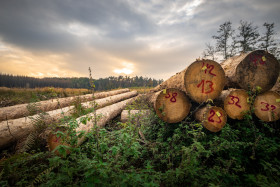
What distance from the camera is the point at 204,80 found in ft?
8.32

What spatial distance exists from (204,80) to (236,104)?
2.83 ft

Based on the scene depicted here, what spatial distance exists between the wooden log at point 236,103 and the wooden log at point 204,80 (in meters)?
0.27

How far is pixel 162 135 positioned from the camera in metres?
2.80

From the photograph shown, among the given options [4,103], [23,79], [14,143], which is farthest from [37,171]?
[23,79]

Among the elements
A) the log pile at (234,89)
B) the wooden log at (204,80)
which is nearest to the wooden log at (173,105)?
the log pile at (234,89)

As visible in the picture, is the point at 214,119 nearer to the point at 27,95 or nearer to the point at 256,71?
the point at 256,71

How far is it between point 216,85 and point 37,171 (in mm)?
3480

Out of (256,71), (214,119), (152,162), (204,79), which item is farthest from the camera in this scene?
(256,71)

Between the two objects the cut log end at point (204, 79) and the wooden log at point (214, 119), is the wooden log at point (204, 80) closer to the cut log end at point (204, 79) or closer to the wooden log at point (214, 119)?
the cut log end at point (204, 79)

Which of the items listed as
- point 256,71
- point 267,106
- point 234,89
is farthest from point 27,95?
point 267,106

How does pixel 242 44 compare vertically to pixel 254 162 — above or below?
above

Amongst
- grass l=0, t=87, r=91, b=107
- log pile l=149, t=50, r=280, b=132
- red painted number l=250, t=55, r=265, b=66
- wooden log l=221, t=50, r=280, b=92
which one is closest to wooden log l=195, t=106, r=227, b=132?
log pile l=149, t=50, r=280, b=132

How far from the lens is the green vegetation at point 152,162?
1.45 meters

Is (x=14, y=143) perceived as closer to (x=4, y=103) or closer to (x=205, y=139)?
(x=205, y=139)
